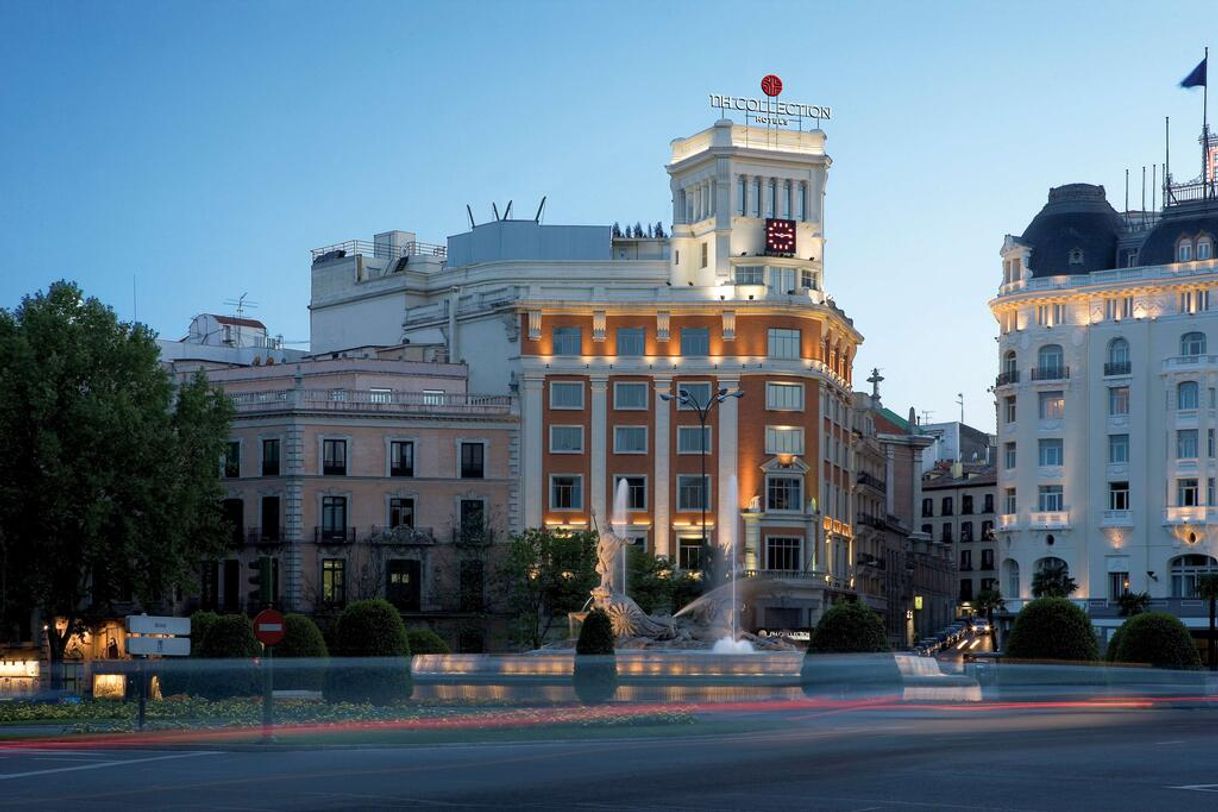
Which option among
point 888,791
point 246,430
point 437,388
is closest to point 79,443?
point 246,430

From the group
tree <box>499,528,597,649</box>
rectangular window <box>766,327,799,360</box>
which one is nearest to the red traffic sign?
tree <box>499,528,597,649</box>

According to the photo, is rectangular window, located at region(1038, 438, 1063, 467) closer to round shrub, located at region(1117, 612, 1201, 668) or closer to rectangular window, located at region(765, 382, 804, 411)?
rectangular window, located at region(765, 382, 804, 411)

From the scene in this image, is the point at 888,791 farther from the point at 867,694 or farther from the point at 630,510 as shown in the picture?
the point at 630,510

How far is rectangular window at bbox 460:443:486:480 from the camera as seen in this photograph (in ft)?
297

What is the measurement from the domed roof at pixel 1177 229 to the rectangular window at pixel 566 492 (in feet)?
95.0

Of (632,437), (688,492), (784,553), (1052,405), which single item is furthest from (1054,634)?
(1052,405)

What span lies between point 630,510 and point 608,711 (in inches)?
1989

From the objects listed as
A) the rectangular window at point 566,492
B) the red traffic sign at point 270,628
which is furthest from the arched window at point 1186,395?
the red traffic sign at point 270,628

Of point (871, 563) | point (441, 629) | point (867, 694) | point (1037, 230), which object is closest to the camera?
point (867, 694)

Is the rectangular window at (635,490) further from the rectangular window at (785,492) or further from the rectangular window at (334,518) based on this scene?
the rectangular window at (334,518)

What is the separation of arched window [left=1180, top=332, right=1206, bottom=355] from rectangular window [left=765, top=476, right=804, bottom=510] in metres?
18.8

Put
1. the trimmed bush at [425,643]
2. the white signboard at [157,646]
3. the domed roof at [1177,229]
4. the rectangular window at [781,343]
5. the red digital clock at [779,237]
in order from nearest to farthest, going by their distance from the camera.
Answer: the white signboard at [157,646]
the trimmed bush at [425,643]
the rectangular window at [781,343]
the domed roof at [1177,229]
the red digital clock at [779,237]

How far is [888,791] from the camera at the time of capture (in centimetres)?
2525

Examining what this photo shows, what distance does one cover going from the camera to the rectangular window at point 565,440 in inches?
3629
